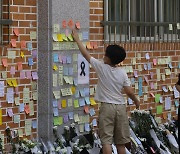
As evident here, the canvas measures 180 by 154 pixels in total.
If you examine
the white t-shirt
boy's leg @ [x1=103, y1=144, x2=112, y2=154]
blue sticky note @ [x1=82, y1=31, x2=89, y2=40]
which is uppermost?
blue sticky note @ [x1=82, y1=31, x2=89, y2=40]

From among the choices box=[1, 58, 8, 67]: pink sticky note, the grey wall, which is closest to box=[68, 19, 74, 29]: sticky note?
the grey wall

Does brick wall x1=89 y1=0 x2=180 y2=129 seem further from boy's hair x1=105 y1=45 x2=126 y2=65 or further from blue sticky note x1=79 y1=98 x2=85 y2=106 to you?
boy's hair x1=105 y1=45 x2=126 y2=65

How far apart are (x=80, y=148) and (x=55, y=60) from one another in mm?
1231

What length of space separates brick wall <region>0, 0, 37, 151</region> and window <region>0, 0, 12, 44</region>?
1 cm

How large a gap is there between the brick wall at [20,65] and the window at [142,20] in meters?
1.54

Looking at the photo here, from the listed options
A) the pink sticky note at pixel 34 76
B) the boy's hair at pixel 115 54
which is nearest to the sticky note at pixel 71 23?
the pink sticky note at pixel 34 76

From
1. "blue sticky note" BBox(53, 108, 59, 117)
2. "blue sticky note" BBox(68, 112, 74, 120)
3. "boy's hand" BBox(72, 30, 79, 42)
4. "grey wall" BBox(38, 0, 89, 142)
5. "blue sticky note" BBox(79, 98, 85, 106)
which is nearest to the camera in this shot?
"boy's hand" BBox(72, 30, 79, 42)

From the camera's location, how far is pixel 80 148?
27.3 feet

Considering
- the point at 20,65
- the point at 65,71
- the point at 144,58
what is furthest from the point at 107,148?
the point at 144,58

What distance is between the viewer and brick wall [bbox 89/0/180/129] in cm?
946

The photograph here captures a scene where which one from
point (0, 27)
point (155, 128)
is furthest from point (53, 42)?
point (155, 128)

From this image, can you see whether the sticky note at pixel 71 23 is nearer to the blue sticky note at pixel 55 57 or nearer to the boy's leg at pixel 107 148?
the blue sticky note at pixel 55 57

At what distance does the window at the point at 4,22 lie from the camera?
808 centimetres

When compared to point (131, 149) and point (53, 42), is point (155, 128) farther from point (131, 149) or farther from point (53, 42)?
point (53, 42)
